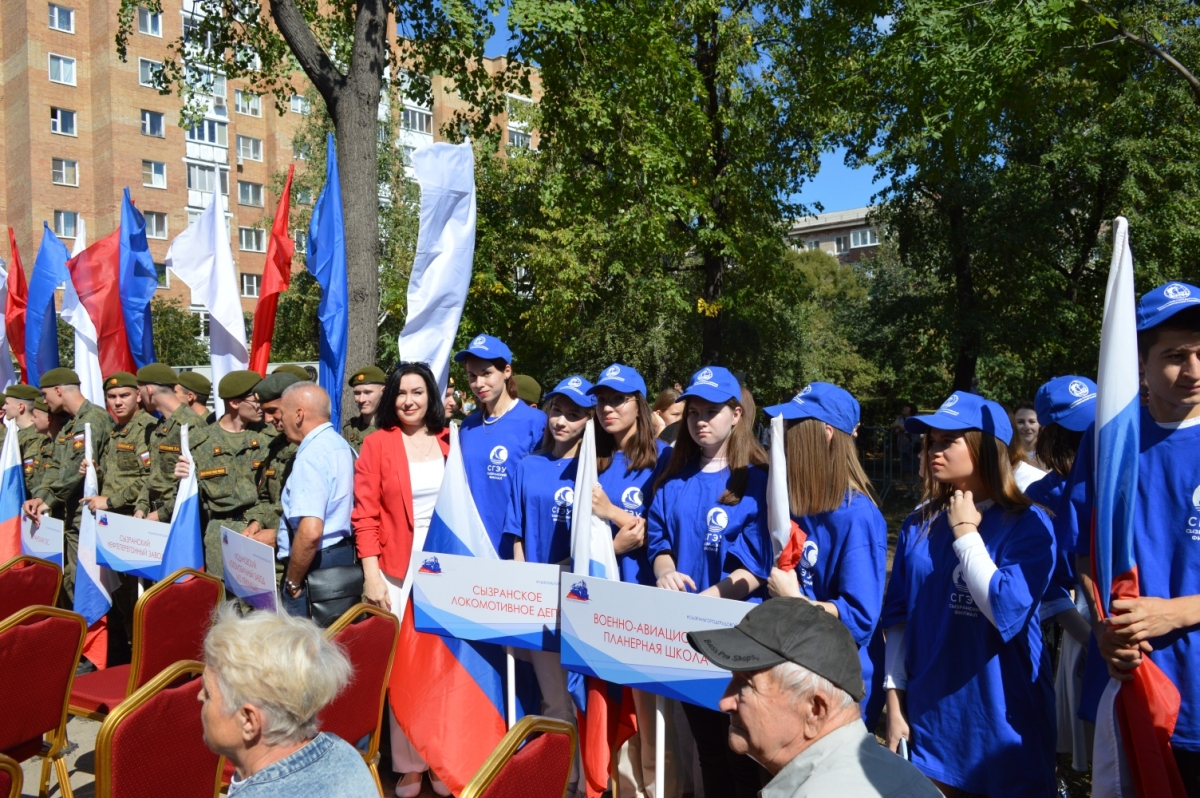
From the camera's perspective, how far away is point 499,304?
2234 centimetres

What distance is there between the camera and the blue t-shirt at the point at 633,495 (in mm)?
4352

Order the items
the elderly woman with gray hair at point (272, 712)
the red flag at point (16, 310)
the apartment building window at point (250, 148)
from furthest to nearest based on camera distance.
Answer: the apartment building window at point (250, 148), the red flag at point (16, 310), the elderly woman with gray hair at point (272, 712)

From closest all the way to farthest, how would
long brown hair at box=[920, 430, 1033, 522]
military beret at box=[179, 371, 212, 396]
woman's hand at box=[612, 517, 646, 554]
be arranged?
long brown hair at box=[920, 430, 1033, 522], woman's hand at box=[612, 517, 646, 554], military beret at box=[179, 371, 212, 396]

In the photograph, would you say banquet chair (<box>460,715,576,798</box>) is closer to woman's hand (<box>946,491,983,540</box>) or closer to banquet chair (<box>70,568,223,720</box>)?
woman's hand (<box>946,491,983,540</box>)

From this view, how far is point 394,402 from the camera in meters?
4.99

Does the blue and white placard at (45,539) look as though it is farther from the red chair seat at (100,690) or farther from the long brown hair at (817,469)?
the long brown hair at (817,469)

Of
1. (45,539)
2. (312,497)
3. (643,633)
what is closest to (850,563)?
(643,633)

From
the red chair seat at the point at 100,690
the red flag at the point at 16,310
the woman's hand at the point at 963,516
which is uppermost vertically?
the red flag at the point at 16,310

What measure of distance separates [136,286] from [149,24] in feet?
132

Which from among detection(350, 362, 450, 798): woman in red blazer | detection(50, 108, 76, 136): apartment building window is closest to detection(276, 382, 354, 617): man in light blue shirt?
detection(350, 362, 450, 798): woman in red blazer

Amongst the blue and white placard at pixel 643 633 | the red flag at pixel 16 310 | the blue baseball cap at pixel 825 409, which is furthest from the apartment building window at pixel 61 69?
the blue baseball cap at pixel 825 409

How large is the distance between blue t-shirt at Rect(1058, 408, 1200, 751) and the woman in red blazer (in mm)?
3171

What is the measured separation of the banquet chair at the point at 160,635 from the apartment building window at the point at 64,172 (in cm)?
4478

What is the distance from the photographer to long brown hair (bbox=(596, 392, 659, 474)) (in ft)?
14.7
